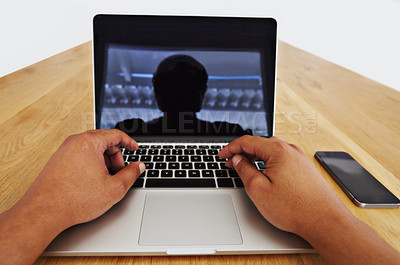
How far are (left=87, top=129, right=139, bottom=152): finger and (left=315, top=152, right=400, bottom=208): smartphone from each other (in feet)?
1.58

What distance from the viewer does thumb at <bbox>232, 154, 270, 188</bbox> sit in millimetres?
453

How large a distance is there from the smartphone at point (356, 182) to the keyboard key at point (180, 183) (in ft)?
0.96

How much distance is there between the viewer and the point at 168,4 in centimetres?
238

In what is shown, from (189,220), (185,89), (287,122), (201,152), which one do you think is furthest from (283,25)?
(189,220)

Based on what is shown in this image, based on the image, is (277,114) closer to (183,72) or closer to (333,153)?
(333,153)

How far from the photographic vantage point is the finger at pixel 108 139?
497 mm

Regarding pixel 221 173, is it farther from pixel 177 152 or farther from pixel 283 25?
pixel 283 25

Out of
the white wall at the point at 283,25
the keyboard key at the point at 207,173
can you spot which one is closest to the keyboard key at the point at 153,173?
the keyboard key at the point at 207,173

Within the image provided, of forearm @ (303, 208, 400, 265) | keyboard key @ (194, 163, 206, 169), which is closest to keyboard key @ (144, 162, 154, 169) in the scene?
keyboard key @ (194, 163, 206, 169)

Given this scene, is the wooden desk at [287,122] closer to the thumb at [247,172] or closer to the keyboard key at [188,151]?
the thumb at [247,172]

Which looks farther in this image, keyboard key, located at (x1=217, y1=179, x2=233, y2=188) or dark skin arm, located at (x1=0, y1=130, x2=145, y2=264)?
keyboard key, located at (x1=217, y1=179, x2=233, y2=188)

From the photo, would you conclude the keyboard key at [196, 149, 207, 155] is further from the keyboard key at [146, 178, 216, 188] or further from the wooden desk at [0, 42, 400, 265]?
the wooden desk at [0, 42, 400, 265]

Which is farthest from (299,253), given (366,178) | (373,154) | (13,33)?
(13,33)

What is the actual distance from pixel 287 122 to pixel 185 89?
0.41 metres
